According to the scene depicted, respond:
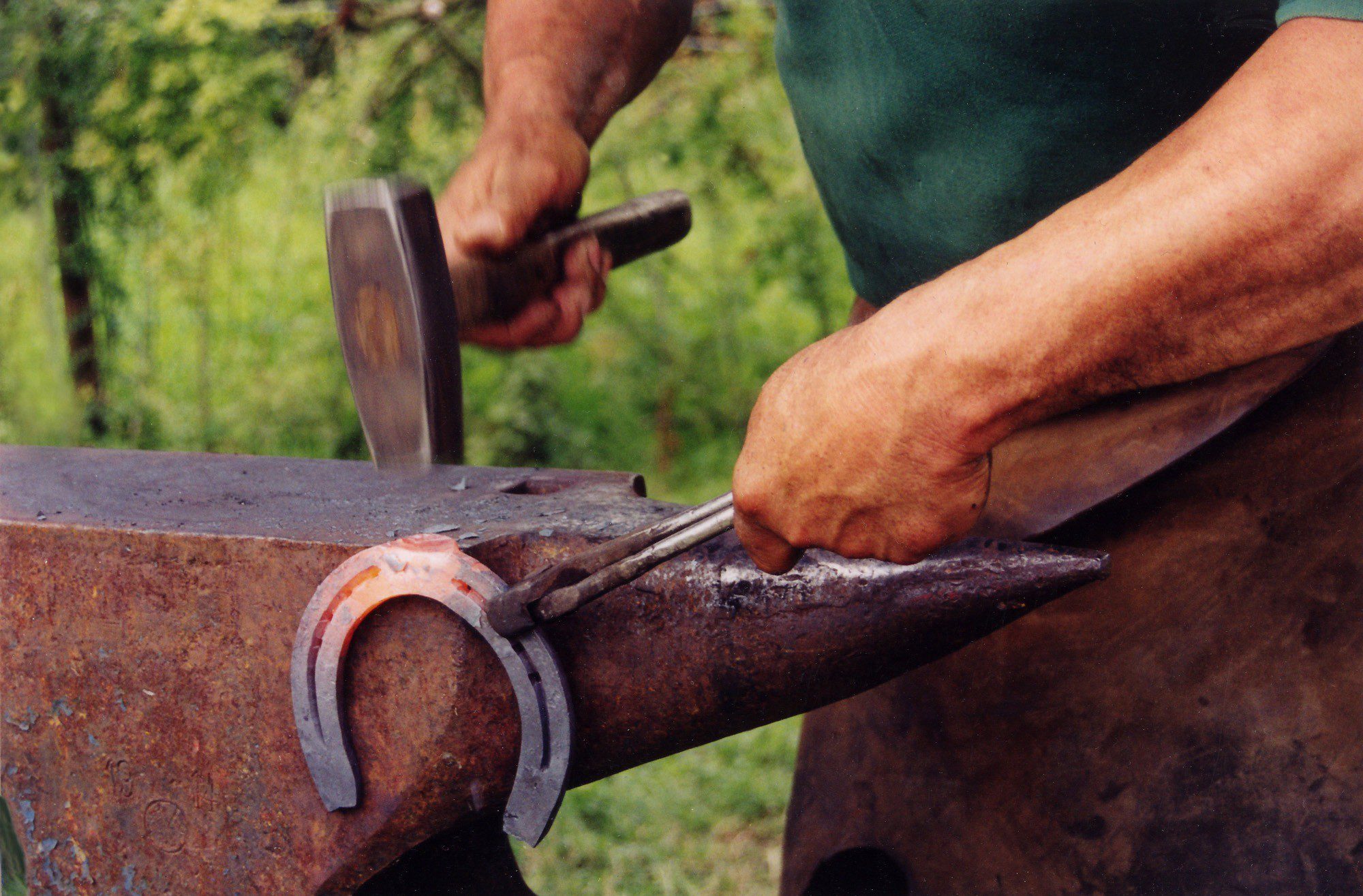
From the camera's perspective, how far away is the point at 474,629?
39.0 inches

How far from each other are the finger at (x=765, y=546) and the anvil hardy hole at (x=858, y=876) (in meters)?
0.50

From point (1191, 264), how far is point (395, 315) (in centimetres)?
77

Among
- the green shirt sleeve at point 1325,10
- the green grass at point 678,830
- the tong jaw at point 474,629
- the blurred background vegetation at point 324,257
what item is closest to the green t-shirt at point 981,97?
the green shirt sleeve at point 1325,10

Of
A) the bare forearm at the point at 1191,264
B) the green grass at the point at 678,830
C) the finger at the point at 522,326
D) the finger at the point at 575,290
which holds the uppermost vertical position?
the bare forearm at the point at 1191,264

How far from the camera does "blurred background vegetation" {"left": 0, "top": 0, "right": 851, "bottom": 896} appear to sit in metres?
3.25

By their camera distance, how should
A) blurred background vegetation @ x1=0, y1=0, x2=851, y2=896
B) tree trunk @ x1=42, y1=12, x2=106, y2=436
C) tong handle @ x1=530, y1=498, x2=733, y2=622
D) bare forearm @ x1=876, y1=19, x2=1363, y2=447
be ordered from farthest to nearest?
1. tree trunk @ x1=42, y1=12, x2=106, y2=436
2. blurred background vegetation @ x1=0, y1=0, x2=851, y2=896
3. tong handle @ x1=530, y1=498, x2=733, y2=622
4. bare forearm @ x1=876, y1=19, x2=1363, y2=447

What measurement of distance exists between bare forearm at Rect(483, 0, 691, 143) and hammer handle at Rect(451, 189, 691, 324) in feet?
0.53

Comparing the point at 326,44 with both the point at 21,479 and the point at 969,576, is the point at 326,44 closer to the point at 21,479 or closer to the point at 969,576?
the point at 21,479

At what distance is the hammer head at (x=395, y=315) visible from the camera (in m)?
1.20

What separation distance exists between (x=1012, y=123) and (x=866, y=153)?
0.63 ft

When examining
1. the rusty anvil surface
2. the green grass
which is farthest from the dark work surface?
the green grass

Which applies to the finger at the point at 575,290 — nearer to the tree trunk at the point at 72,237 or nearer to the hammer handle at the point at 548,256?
the hammer handle at the point at 548,256

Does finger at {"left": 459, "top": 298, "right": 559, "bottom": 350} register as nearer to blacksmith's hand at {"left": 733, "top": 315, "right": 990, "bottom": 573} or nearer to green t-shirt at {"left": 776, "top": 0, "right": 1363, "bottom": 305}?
green t-shirt at {"left": 776, "top": 0, "right": 1363, "bottom": 305}

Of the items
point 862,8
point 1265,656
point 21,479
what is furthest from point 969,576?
point 21,479
